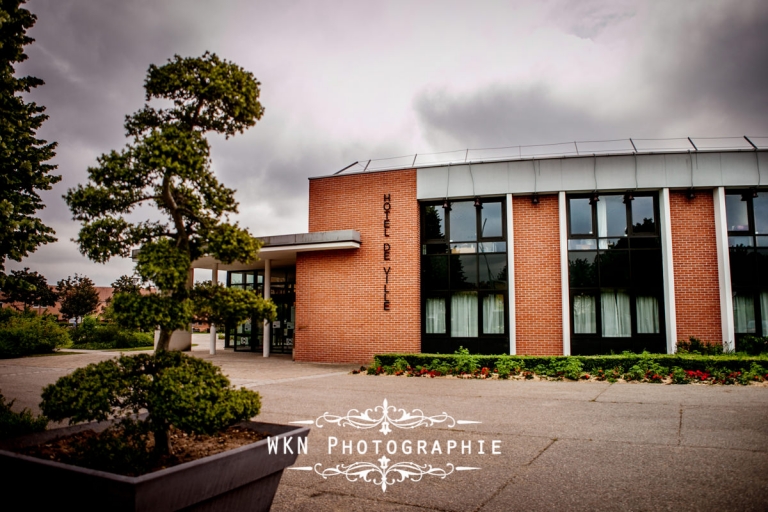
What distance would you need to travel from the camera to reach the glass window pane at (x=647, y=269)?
1560 centimetres

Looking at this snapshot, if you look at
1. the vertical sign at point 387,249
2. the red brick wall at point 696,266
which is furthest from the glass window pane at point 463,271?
the red brick wall at point 696,266

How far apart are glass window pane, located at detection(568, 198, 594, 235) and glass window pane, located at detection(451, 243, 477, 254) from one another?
311 cm

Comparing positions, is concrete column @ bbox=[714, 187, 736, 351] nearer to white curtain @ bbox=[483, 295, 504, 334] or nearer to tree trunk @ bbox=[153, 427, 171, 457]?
white curtain @ bbox=[483, 295, 504, 334]

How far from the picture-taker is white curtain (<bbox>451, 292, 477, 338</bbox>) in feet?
53.5

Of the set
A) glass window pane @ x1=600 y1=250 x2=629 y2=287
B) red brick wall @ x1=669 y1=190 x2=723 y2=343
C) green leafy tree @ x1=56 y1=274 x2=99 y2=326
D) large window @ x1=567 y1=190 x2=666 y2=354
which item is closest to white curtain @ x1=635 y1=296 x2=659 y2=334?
large window @ x1=567 y1=190 x2=666 y2=354

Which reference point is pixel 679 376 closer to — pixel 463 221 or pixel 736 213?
pixel 736 213

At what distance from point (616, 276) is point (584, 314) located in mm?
1517

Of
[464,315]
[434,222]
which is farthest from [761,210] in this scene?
[434,222]

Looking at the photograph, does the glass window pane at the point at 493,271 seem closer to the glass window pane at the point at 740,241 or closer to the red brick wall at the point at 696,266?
the red brick wall at the point at 696,266

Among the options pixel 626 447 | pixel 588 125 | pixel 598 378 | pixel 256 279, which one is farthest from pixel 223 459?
pixel 256 279

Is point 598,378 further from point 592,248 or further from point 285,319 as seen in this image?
point 285,319

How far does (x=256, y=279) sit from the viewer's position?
79.2ft

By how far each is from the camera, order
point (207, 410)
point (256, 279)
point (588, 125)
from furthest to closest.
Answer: point (256, 279) → point (588, 125) → point (207, 410)

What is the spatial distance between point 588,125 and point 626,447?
14623 millimetres
